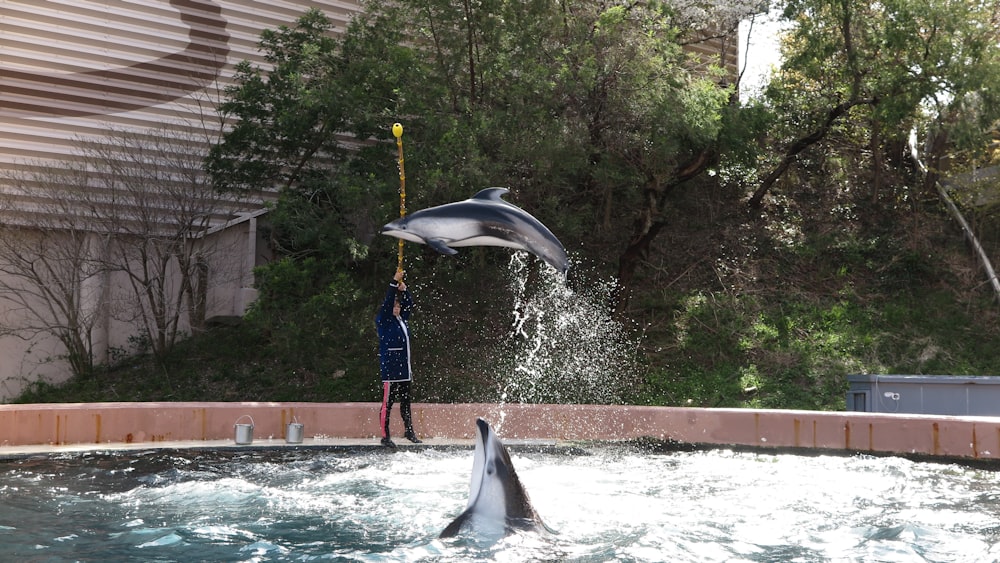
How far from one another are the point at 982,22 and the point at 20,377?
19975mm

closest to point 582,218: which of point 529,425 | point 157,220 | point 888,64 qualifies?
point 529,425

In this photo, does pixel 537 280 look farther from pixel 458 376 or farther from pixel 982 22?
pixel 982 22

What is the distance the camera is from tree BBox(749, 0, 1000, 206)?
54.3 feet

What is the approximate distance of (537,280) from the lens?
1756cm

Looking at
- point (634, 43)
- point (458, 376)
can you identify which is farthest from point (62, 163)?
point (634, 43)

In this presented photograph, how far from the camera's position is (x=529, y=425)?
12.0 metres

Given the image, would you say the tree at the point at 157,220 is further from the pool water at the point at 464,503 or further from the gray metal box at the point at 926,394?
the gray metal box at the point at 926,394

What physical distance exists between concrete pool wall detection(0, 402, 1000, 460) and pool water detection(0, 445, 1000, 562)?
1.51 feet

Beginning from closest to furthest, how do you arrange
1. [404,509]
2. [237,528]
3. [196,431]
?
[237,528], [404,509], [196,431]

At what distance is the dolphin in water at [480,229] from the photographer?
8367 millimetres

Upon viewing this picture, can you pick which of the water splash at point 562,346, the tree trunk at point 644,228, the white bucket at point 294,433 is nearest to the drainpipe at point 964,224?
the tree trunk at point 644,228

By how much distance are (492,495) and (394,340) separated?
494 centimetres

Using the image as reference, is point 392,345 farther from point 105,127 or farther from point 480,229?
point 105,127

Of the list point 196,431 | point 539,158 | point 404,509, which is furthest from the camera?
point 539,158
